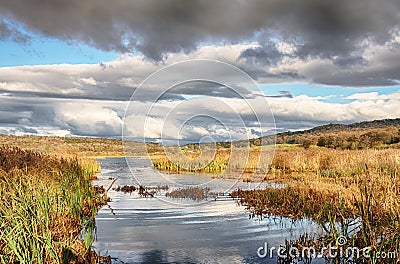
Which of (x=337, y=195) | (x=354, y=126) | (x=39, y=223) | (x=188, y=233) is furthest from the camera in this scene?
(x=354, y=126)

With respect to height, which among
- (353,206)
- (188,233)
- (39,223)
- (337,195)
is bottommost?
(188,233)

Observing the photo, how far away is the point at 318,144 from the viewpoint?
2830 inches

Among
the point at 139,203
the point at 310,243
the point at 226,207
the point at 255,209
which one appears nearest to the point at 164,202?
the point at 139,203

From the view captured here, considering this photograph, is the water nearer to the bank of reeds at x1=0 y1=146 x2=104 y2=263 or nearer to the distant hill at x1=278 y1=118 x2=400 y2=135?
the bank of reeds at x1=0 y1=146 x2=104 y2=263

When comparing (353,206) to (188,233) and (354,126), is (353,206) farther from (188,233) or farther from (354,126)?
(354,126)

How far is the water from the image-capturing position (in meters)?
10.7

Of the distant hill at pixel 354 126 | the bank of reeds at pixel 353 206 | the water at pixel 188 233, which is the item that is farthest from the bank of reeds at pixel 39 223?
the distant hill at pixel 354 126

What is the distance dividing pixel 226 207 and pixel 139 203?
4608 millimetres

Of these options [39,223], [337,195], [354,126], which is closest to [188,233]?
[337,195]

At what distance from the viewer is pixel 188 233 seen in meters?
13.3

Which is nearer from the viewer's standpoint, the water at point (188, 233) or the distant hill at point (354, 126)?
the water at point (188, 233)

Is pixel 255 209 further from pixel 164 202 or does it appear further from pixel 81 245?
pixel 81 245

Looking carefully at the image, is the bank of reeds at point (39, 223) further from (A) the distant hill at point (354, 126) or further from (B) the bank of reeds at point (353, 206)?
(A) the distant hill at point (354, 126)

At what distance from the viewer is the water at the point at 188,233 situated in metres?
10.7
